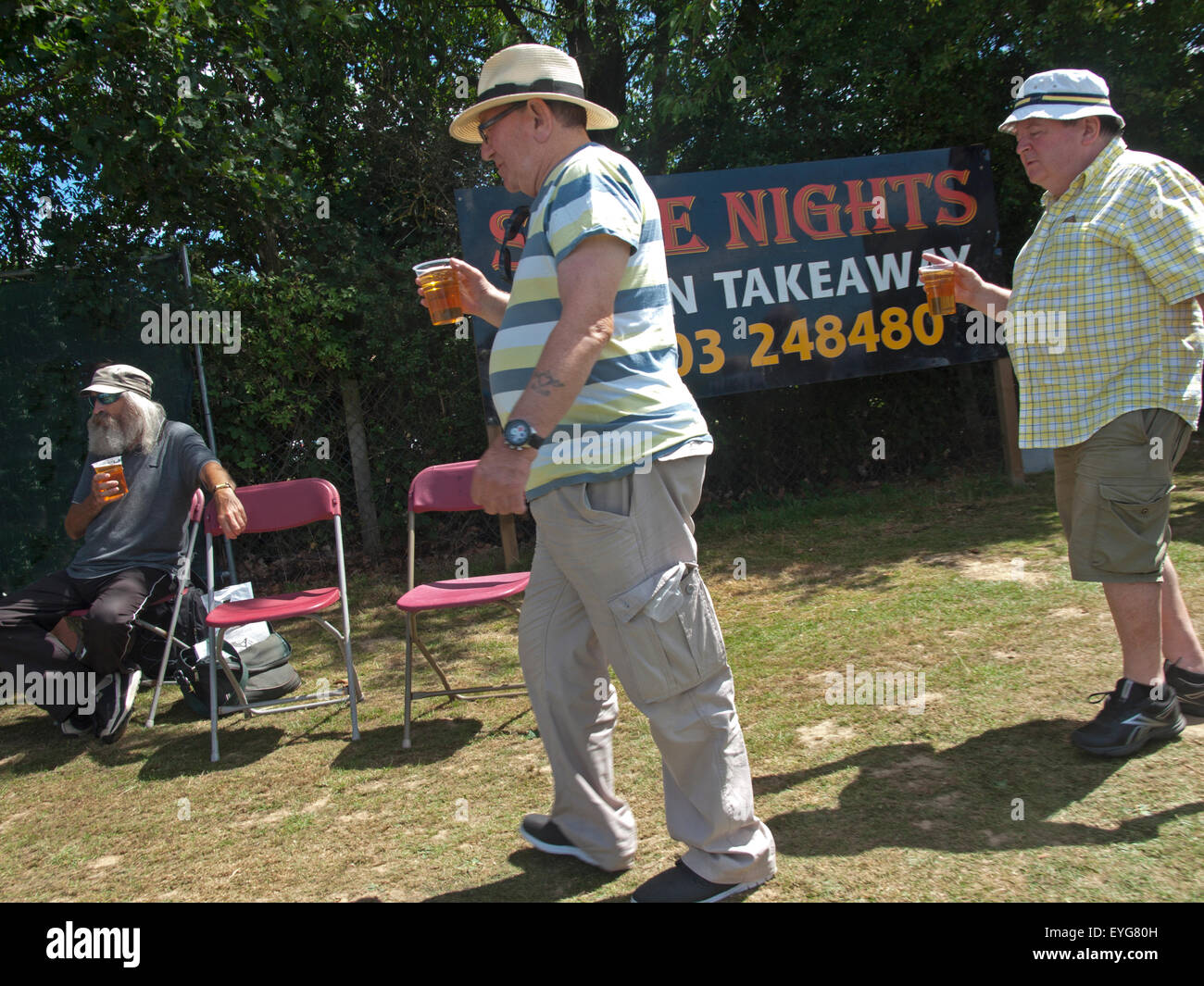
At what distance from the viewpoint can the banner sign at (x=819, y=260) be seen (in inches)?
271

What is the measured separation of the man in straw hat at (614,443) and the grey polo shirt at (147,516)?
2946 millimetres

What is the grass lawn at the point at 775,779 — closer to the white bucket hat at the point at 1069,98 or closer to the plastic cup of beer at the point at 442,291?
the plastic cup of beer at the point at 442,291

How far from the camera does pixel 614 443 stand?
2.24 metres

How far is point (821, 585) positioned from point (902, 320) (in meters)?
2.74

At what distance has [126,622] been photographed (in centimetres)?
436

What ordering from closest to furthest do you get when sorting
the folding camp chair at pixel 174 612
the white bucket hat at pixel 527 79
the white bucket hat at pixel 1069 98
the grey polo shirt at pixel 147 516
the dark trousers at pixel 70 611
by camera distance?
the white bucket hat at pixel 527 79, the white bucket hat at pixel 1069 98, the dark trousers at pixel 70 611, the folding camp chair at pixel 174 612, the grey polo shirt at pixel 147 516

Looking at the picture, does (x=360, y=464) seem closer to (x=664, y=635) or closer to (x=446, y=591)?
(x=446, y=591)

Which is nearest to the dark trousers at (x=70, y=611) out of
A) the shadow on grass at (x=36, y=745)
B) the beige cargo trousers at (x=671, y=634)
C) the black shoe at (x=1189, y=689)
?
the shadow on grass at (x=36, y=745)

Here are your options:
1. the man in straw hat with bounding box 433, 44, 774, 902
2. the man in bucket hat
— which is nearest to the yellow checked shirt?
the man in straw hat with bounding box 433, 44, 774, 902

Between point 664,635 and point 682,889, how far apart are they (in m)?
0.70

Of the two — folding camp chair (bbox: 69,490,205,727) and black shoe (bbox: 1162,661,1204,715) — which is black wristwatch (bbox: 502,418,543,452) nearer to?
black shoe (bbox: 1162,661,1204,715)

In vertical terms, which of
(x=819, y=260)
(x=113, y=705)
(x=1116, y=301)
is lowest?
(x=113, y=705)

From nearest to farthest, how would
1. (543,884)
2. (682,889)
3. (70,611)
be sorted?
(682,889), (543,884), (70,611)

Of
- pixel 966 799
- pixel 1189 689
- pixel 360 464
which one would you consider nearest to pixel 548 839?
pixel 966 799
